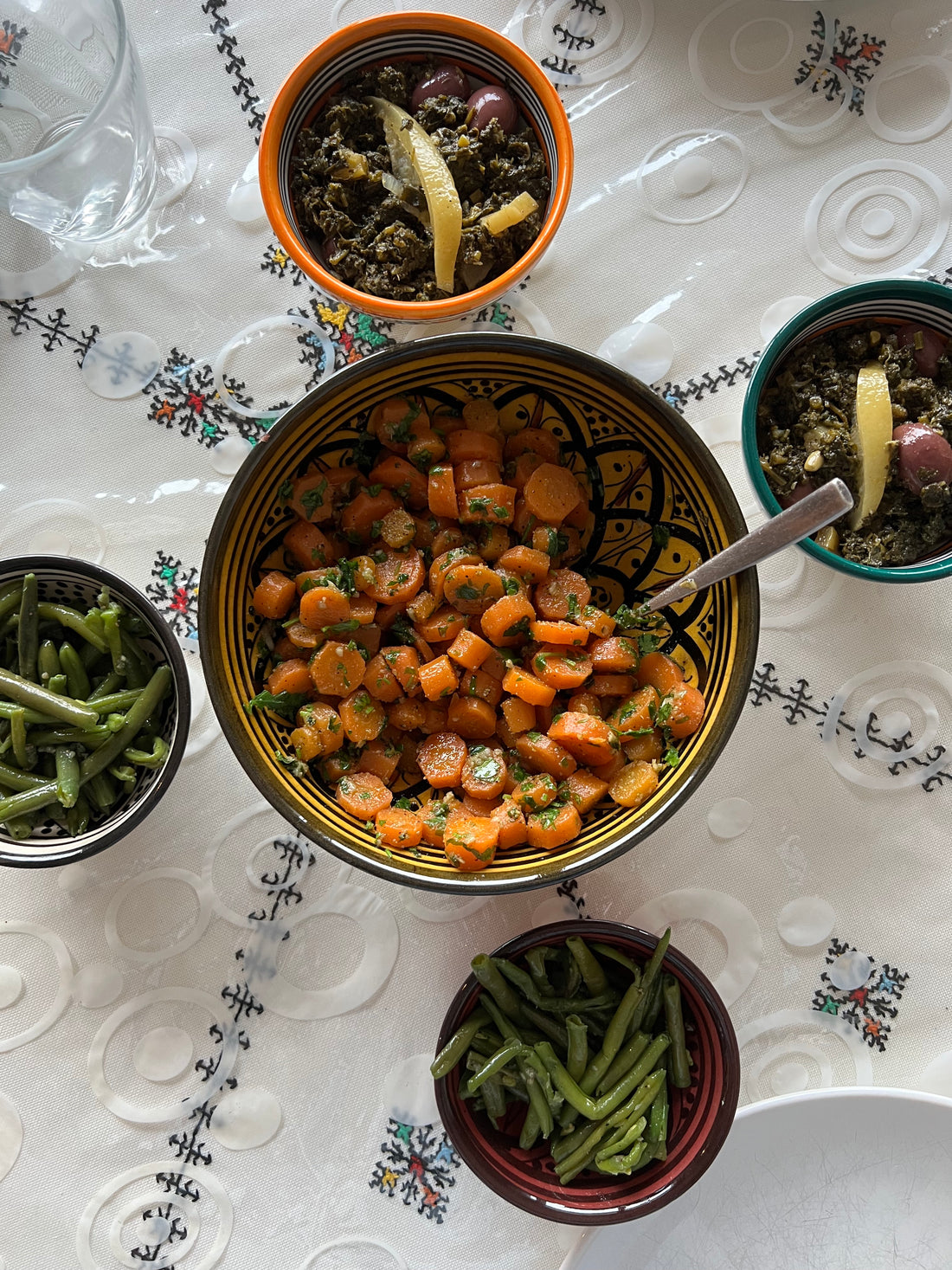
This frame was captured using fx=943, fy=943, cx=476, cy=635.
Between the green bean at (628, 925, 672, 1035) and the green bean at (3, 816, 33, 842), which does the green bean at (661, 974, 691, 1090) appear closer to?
the green bean at (628, 925, 672, 1035)

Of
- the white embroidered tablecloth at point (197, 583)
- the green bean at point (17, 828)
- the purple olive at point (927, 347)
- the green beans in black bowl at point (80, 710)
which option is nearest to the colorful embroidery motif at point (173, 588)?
the white embroidered tablecloth at point (197, 583)

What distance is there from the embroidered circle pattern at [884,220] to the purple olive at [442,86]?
84 cm

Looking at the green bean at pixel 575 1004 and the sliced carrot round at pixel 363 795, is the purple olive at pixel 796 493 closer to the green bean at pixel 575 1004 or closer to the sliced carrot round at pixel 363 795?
the sliced carrot round at pixel 363 795

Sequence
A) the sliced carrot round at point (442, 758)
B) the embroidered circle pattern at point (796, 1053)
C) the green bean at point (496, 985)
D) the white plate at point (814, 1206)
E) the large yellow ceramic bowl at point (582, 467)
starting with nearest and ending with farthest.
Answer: the large yellow ceramic bowl at point (582, 467) < the sliced carrot round at point (442, 758) < the green bean at point (496, 985) < the white plate at point (814, 1206) < the embroidered circle pattern at point (796, 1053)

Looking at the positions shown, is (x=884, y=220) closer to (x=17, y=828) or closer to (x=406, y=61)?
(x=406, y=61)

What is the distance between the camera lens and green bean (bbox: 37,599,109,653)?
1.93 meters

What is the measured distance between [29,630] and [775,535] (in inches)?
57.6

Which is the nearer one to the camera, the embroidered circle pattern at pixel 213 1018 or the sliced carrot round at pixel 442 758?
the sliced carrot round at pixel 442 758

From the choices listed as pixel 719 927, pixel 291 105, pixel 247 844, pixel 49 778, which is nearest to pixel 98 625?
pixel 49 778

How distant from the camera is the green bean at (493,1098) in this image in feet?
6.41

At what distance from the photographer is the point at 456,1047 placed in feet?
6.37

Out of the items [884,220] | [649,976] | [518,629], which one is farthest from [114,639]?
[884,220]

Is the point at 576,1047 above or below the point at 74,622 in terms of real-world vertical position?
Result: below

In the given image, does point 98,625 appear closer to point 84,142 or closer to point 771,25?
point 84,142
